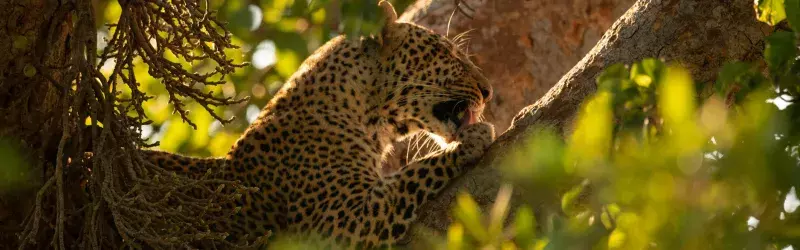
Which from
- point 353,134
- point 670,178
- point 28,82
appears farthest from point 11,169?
point 670,178

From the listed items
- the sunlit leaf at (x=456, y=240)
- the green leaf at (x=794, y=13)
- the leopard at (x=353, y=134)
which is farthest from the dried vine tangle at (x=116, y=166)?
the green leaf at (x=794, y=13)

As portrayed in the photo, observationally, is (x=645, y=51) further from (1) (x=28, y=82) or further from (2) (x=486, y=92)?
(1) (x=28, y=82)

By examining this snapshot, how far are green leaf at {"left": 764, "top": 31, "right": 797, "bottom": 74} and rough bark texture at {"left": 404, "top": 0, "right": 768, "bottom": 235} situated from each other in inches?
73.5

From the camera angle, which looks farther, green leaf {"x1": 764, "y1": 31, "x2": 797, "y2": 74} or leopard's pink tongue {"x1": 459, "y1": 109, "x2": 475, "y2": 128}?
leopard's pink tongue {"x1": 459, "y1": 109, "x2": 475, "y2": 128}

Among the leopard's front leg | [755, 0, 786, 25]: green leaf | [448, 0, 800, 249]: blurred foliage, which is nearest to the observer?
[448, 0, 800, 249]: blurred foliage

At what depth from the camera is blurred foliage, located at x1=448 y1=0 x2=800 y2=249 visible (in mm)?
2352

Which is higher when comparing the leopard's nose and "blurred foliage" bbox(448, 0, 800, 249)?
the leopard's nose

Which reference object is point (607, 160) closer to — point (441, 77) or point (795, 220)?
point (795, 220)

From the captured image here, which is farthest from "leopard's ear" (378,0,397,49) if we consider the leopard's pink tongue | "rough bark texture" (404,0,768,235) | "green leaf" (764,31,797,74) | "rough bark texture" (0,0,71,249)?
"green leaf" (764,31,797,74)

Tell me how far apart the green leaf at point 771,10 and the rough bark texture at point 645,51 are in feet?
3.91

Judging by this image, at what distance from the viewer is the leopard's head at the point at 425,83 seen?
7.15 meters

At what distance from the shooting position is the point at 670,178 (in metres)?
2.37

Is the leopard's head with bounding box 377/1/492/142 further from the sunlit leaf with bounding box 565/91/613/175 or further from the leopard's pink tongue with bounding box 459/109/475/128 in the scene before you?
the sunlit leaf with bounding box 565/91/613/175

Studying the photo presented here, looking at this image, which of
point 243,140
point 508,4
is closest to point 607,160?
point 243,140
